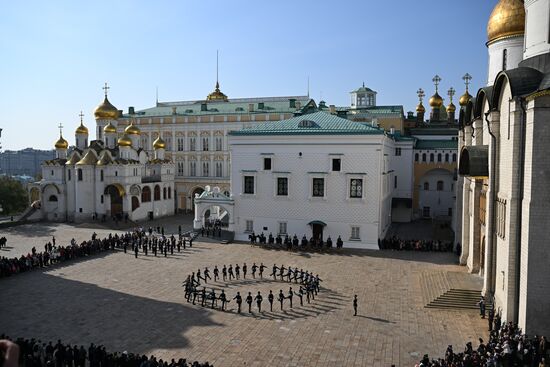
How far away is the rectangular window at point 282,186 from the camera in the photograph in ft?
107

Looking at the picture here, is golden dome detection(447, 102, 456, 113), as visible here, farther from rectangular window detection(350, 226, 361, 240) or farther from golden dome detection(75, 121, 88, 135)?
golden dome detection(75, 121, 88, 135)

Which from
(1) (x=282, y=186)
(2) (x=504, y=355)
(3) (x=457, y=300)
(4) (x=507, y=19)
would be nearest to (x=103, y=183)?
(1) (x=282, y=186)

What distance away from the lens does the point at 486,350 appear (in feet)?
42.3

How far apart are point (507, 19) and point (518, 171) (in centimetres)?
1047

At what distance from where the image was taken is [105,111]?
5141 centimetres

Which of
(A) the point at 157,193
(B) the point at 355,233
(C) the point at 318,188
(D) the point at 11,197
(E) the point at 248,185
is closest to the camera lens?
(B) the point at 355,233

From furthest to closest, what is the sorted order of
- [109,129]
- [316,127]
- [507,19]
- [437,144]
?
[109,129] < [437,144] < [316,127] < [507,19]

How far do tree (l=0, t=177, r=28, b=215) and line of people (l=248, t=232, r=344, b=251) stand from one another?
32.1 metres

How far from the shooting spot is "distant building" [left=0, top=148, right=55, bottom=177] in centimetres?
15121

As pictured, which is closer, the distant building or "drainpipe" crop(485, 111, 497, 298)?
"drainpipe" crop(485, 111, 497, 298)

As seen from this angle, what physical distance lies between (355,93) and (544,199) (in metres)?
39.5

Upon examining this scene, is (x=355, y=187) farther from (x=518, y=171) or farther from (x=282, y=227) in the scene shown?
(x=518, y=171)

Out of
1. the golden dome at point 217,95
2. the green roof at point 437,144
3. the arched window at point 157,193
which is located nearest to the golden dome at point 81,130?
the arched window at point 157,193

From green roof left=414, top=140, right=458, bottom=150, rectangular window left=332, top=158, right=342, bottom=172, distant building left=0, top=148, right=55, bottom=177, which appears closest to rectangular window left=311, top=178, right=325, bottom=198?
rectangular window left=332, top=158, right=342, bottom=172
